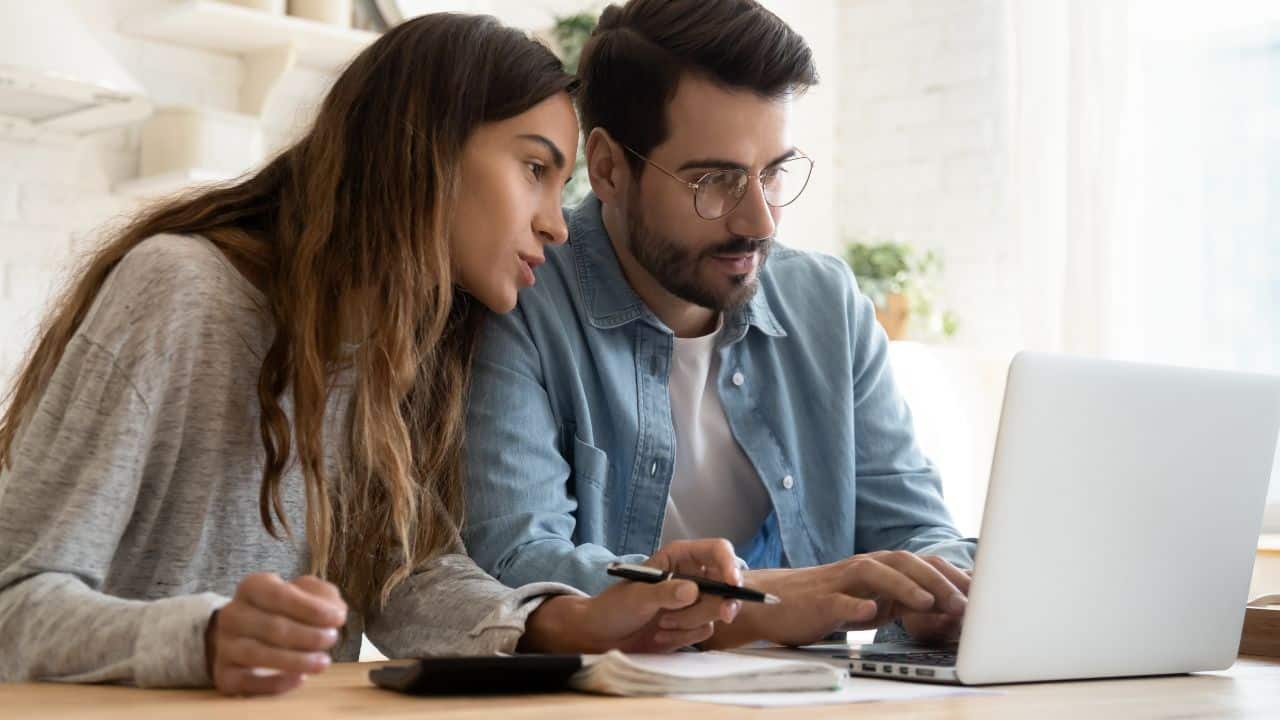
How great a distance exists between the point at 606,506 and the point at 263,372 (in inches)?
20.2

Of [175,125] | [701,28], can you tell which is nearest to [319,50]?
[175,125]

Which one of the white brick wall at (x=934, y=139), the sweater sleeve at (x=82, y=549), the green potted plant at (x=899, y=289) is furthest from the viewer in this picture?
the white brick wall at (x=934, y=139)

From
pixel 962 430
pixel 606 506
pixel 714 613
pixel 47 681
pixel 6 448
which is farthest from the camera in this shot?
pixel 962 430

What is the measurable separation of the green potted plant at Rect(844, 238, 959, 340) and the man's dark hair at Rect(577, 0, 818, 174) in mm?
1745

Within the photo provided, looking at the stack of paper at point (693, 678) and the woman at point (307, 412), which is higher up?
the woman at point (307, 412)

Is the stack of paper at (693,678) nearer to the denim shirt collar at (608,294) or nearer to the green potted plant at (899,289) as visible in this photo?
the denim shirt collar at (608,294)

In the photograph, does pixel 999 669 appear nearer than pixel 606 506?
Yes

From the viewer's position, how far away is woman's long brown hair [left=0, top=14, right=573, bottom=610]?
4.00ft

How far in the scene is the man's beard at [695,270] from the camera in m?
1.67

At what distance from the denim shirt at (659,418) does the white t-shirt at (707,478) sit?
1.0 inches

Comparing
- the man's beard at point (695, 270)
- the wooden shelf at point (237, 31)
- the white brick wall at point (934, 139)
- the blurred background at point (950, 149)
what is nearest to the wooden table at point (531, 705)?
the man's beard at point (695, 270)

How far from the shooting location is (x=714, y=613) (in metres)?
1.11

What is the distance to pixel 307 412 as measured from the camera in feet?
3.84

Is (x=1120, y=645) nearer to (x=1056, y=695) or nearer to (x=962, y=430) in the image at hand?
(x=1056, y=695)
